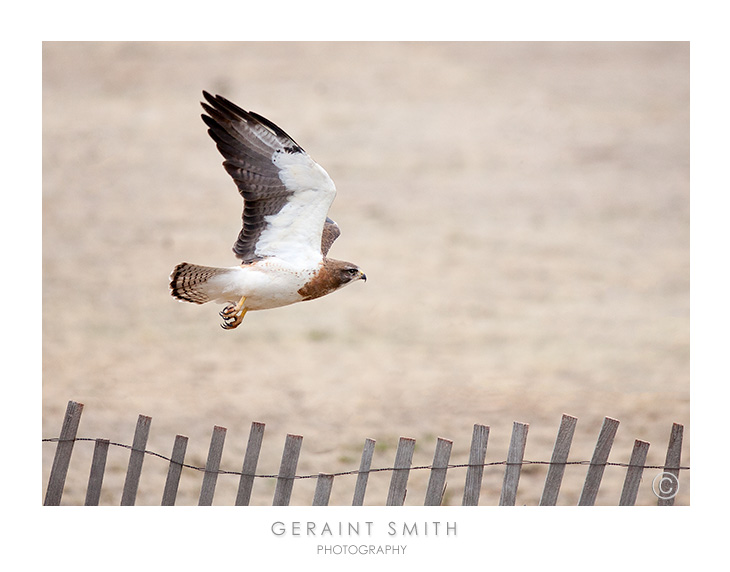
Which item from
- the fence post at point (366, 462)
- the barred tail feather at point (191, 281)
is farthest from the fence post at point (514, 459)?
the barred tail feather at point (191, 281)

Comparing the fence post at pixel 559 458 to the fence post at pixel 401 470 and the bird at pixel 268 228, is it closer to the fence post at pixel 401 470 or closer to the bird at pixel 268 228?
the fence post at pixel 401 470

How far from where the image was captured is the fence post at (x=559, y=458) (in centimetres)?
391

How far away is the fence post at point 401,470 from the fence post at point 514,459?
1.36 feet

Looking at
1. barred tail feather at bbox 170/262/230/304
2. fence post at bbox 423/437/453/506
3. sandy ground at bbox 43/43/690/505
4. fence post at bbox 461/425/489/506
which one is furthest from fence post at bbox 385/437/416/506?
sandy ground at bbox 43/43/690/505

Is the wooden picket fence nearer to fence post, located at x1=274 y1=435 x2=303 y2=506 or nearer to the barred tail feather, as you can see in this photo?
fence post, located at x1=274 y1=435 x2=303 y2=506

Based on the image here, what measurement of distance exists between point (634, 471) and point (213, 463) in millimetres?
1813

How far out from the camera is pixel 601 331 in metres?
9.25

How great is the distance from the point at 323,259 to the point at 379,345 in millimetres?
4676

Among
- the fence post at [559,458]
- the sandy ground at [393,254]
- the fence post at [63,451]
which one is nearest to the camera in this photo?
the fence post at [559,458]

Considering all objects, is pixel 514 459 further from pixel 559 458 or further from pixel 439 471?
pixel 439 471

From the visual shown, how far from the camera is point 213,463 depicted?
4074mm

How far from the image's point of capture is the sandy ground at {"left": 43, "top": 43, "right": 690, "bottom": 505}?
7336 millimetres

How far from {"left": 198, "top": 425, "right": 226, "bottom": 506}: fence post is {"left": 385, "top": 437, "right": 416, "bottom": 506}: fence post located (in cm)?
75
